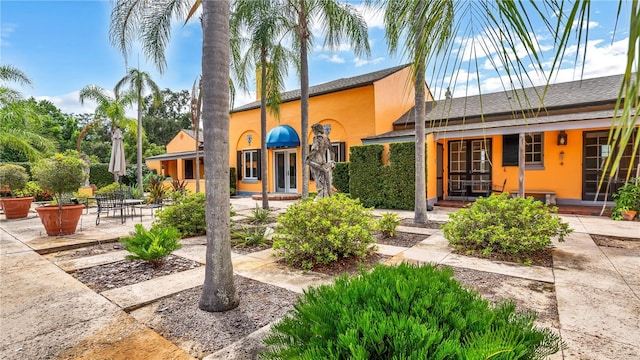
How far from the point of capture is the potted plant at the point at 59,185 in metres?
7.36

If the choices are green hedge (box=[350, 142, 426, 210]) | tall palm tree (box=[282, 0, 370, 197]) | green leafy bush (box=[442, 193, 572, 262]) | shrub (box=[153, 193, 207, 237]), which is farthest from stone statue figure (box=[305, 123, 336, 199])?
green hedge (box=[350, 142, 426, 210])

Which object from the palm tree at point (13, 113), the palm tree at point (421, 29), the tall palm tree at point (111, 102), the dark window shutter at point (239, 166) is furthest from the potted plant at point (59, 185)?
the tall palm tree at point (111, 102)

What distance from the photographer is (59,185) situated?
292 inches

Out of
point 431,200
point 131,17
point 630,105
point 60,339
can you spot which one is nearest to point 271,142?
point 431,200

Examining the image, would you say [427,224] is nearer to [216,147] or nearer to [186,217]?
[186,217]

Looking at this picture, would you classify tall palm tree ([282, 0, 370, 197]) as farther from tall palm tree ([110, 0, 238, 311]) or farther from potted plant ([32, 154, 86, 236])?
tall palm tree ([110, 0, 238, 311])

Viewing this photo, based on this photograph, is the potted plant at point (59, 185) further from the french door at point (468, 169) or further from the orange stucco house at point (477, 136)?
the french door at point (468, 169)

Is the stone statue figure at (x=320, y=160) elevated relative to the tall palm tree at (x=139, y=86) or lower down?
lower down

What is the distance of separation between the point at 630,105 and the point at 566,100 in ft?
49.9

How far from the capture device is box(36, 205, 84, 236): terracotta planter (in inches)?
296

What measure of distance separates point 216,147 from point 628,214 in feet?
39.2

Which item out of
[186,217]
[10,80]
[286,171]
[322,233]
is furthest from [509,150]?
[10,80]

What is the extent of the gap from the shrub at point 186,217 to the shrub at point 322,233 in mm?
3286

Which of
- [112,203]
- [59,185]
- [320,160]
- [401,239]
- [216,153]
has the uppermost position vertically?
[320,160]
